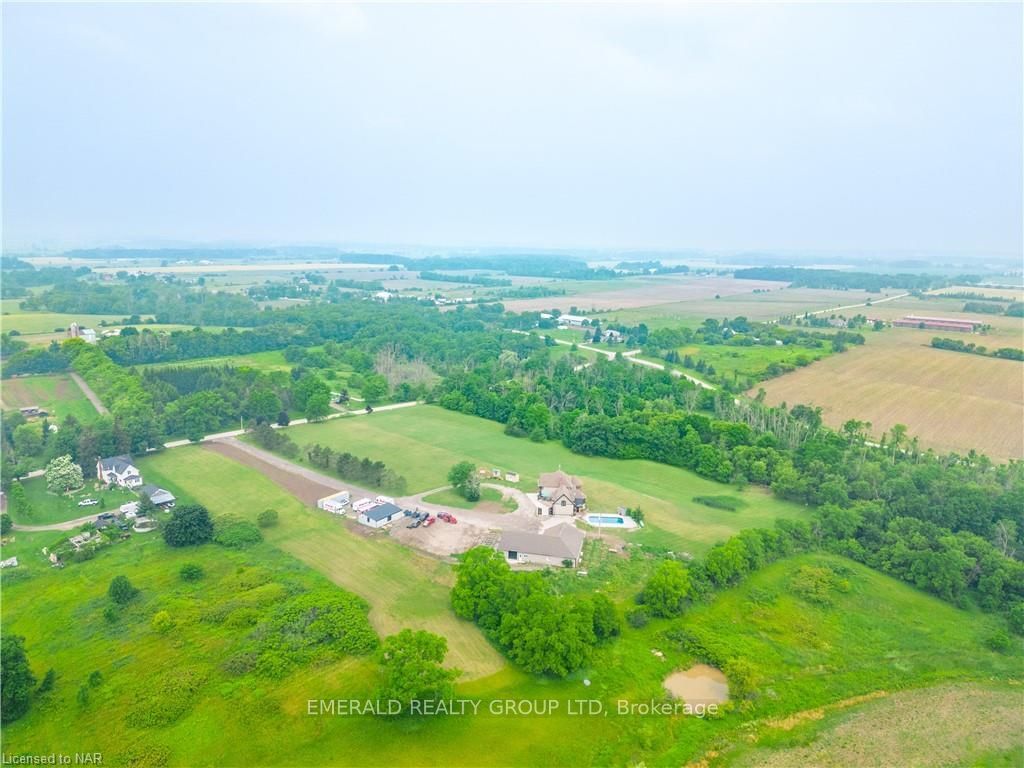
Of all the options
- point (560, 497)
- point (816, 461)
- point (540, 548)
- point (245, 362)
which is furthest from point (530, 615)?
point (245, 362)

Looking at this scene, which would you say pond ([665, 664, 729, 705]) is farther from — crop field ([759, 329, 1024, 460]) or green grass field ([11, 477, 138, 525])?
crop field ([759, 329, 1024, 460])

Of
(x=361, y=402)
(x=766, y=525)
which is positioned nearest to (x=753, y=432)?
(x=766, y=525)

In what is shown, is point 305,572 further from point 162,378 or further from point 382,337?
point 382,337

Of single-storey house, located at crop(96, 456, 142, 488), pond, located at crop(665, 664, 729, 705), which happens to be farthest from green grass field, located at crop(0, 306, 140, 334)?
pond, located at crop(665, 664, 729, 705)

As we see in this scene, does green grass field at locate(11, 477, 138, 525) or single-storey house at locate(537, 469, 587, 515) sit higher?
single-storey house at locate(537, 469, 587, 515)

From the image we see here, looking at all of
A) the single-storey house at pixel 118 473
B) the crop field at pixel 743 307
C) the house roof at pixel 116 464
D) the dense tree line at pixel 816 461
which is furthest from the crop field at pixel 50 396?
the crop field at pixel 743 307

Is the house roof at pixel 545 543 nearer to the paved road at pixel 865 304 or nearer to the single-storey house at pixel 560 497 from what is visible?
the single-storey house at pixel 560 497
